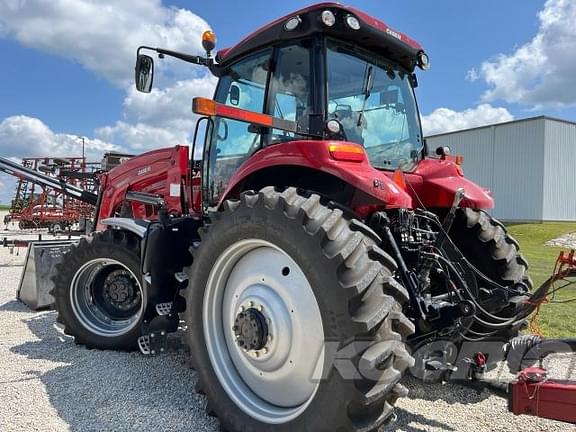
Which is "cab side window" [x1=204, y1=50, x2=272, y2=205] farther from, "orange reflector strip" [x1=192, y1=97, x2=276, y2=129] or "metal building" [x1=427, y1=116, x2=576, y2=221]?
"metal building" [x1=427, y1=116, x2=576, y2=221]

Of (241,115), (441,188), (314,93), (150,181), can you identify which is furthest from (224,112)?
(150,181)

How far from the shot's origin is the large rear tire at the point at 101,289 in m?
4.71

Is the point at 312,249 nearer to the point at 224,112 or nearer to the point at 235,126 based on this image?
the point at 224,112

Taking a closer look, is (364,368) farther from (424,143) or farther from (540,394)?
(424,143)

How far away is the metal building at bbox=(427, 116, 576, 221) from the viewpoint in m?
26.5

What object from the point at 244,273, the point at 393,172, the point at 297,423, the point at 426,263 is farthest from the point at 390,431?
the point at 393,172

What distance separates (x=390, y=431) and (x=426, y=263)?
105cm

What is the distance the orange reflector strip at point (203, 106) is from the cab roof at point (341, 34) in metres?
0.88

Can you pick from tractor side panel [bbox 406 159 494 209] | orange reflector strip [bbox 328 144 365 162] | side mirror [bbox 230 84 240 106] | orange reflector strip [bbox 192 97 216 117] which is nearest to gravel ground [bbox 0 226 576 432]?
tractor side panel [bbox 406 159 494 209]

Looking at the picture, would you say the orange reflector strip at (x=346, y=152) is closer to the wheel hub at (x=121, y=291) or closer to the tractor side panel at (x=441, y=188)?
the tractor side panel at (x=441, y=188)

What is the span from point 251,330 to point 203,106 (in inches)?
55.7

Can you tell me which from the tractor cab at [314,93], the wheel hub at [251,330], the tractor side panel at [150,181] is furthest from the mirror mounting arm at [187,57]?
the wheel hub at [251,330]

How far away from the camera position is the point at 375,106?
3.82 m

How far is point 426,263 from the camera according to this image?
10.3 feet
